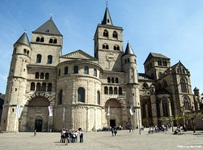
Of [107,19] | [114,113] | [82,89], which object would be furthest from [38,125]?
[107,19]

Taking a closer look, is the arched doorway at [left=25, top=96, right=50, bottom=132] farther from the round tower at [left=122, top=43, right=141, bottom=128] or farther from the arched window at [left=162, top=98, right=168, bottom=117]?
the arched window at [left=162, top=98, right=168, bottom=117]

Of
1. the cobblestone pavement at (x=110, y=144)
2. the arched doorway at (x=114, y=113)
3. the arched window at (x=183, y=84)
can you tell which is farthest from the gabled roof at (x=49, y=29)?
the arched window at (x=183, y=84)

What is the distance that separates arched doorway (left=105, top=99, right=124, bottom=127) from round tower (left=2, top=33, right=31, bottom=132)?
19041 mm

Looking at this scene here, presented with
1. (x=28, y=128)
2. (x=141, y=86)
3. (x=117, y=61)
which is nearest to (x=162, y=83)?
(x=141, y=86)

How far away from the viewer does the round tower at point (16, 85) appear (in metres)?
31.0

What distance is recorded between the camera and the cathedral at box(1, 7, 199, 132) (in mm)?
32688

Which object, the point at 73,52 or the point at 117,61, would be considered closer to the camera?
the point at 73,52

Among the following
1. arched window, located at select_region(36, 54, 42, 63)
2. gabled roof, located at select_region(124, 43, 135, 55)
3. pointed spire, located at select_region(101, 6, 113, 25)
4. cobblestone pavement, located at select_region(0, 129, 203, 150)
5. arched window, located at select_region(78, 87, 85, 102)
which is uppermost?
pointed spire, located at select_region(101, 6, 113, 25)

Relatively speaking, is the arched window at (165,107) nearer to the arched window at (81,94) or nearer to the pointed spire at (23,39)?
the arched window at (81,94)

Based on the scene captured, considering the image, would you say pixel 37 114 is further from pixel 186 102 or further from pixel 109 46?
pixel 186 102

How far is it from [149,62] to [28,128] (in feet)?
158

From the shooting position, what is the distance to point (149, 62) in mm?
63312

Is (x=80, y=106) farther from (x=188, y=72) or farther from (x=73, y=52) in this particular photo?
(x=188, y=72)

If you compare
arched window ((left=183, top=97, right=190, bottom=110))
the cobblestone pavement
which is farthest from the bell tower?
the cobblestone pavement
